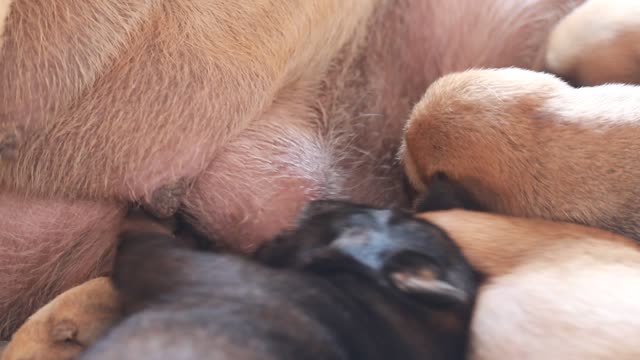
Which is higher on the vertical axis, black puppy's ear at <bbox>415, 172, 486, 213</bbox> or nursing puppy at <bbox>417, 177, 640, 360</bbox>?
black puppy's ear at <bbox>415, 172, 486, 213</bbox>

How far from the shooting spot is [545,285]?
1273 millimetres

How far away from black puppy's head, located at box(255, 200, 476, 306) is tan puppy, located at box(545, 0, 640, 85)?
39 centimetres

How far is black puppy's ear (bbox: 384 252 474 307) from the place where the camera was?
129 centimetres

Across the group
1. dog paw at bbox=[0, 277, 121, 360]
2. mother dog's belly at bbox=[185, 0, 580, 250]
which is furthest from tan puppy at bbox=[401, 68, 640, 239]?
dog paw at bbox=[0, 277, 121, 360]

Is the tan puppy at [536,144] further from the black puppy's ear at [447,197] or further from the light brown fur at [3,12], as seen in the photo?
the light brown fur at [3,12]

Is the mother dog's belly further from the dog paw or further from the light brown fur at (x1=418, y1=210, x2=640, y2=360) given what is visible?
the dog paw

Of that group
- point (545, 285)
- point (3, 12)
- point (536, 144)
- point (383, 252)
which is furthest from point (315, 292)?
point (3, 12)

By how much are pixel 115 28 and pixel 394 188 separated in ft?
1.66

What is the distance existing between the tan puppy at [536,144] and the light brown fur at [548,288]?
38 millimetres

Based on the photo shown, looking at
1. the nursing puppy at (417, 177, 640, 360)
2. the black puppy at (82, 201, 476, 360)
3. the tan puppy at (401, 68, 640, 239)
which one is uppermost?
the tan puppy at (401, 68, 640, 239)

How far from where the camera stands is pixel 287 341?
3.78ft

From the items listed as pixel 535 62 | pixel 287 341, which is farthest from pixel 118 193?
pixel 535 62

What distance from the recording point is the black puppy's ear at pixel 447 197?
1.45m

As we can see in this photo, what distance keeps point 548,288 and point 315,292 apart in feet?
0.96
